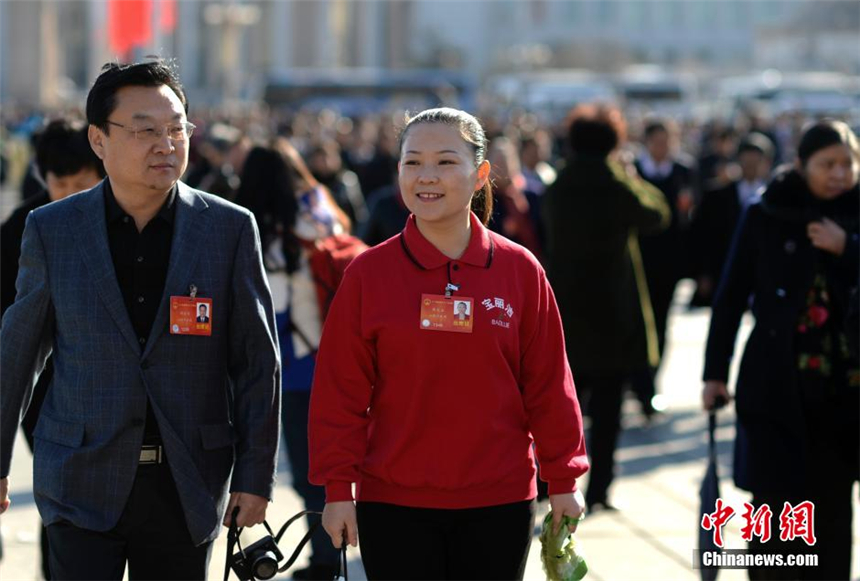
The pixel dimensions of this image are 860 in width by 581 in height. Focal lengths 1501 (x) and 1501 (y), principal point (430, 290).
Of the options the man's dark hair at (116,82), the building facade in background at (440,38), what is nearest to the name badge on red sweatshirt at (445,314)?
the man's dark hair at (116,82)

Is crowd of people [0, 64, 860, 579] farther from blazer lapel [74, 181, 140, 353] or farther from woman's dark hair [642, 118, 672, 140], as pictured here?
woman's dark hair [642, 118, 672, 140]

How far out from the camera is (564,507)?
3.73 metres

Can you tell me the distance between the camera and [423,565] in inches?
143

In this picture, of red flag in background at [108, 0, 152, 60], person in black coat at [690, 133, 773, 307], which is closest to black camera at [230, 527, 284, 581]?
person in black coat at [690, 133, 773, 307]

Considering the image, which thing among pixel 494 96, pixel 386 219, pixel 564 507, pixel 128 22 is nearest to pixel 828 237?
pixel 564 507

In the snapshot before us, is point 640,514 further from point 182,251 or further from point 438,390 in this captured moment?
point 182,251

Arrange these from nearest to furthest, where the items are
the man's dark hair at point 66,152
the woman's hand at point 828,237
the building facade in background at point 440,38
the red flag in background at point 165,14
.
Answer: the woman's hand at point 828,237 < the man's dark hair at point 66,152 < the red flag in background at point 165,14 < the building facade in background at point 440,38

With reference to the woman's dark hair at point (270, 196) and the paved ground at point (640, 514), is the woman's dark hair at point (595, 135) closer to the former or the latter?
the paved ground at point (640, 514)

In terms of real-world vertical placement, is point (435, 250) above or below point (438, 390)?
above

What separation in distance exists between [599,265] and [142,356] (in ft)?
12.9

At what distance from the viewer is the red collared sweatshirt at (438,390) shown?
11.9 ft

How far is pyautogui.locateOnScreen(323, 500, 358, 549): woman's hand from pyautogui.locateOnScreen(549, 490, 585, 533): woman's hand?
50 centimetres

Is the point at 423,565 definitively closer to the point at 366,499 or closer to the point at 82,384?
the point at 366,499

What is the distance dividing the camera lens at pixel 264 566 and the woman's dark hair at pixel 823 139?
2.47 meters
